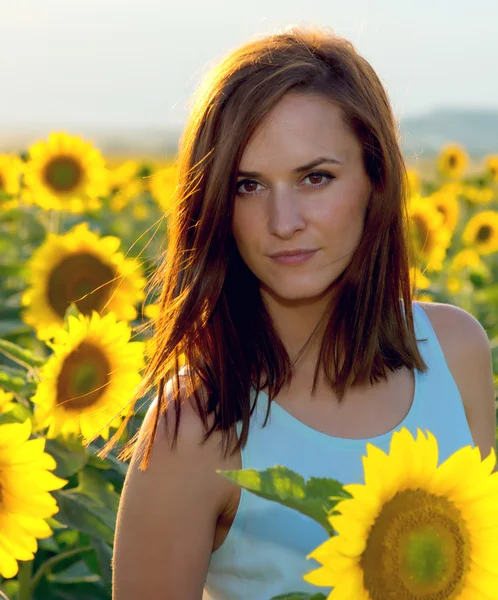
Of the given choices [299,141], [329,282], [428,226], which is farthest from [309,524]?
[428,226]

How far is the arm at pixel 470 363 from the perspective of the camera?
1856mm

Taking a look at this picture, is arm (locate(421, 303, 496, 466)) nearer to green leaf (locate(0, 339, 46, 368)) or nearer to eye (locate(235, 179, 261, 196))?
eye (locate(235, 179, 261, 196))

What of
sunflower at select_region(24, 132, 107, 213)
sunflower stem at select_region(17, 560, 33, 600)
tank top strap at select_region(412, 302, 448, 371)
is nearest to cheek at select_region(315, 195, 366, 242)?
tank top strap at select_region(412, 302, 448, 371)

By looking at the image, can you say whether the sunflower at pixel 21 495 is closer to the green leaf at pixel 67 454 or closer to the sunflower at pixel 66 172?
the green leaf at pixel 67 454

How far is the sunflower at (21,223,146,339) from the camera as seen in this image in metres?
2.85

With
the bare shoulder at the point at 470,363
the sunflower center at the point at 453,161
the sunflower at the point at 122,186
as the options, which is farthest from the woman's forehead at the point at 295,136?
the sunflower center at the point at 453,161

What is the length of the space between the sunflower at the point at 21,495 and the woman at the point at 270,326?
33cm

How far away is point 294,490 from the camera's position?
2.64ft

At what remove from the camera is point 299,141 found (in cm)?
148

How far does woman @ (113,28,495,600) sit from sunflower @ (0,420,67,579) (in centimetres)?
33

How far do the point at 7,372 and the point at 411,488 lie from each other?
5.40ft

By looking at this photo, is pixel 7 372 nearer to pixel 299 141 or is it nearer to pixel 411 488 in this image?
pixel 299 141

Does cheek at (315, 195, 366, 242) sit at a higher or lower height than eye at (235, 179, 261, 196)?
lower

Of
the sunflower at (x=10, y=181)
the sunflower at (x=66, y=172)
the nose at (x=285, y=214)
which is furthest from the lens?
the sunflower at (x=10, y=181)
